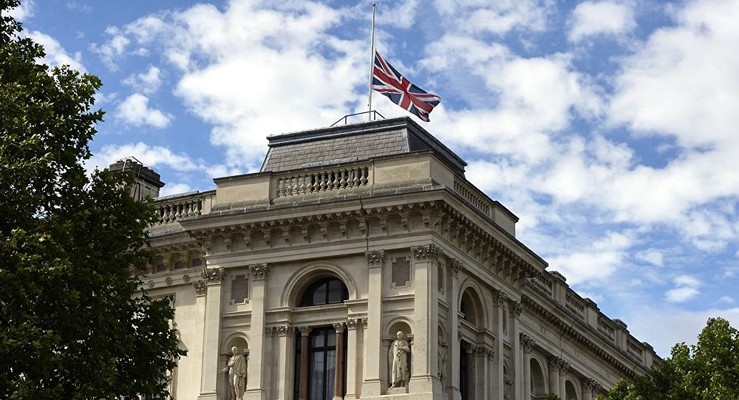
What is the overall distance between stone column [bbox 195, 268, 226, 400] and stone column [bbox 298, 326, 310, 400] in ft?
8.63

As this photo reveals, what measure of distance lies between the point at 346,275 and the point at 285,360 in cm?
318

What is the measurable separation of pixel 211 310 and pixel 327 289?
147 inches

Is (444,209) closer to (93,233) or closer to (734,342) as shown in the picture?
(734,342)

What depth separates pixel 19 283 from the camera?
30.7 meters

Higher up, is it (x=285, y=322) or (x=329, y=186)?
(x=329, y=186)

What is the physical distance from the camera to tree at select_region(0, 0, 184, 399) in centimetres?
3083

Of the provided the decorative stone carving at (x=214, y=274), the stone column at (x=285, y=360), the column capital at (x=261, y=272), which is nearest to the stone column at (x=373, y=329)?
the stone column at (x=285, y=360)

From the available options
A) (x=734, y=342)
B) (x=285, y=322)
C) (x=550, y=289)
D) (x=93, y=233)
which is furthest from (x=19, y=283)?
(x=550, y=289)

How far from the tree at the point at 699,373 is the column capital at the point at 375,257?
8.15 metres

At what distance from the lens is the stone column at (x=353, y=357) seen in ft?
146

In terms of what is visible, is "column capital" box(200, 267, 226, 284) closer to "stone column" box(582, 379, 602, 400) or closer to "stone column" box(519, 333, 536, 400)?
"stone column" box(519, 333, 536, 400)

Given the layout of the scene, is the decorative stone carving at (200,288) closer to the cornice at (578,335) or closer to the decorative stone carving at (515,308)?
the decorative stone carving at (515,308)

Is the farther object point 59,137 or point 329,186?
point 329,186

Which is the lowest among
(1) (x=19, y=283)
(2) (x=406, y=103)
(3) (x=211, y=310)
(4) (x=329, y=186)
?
(1) (x=19, y=283)
